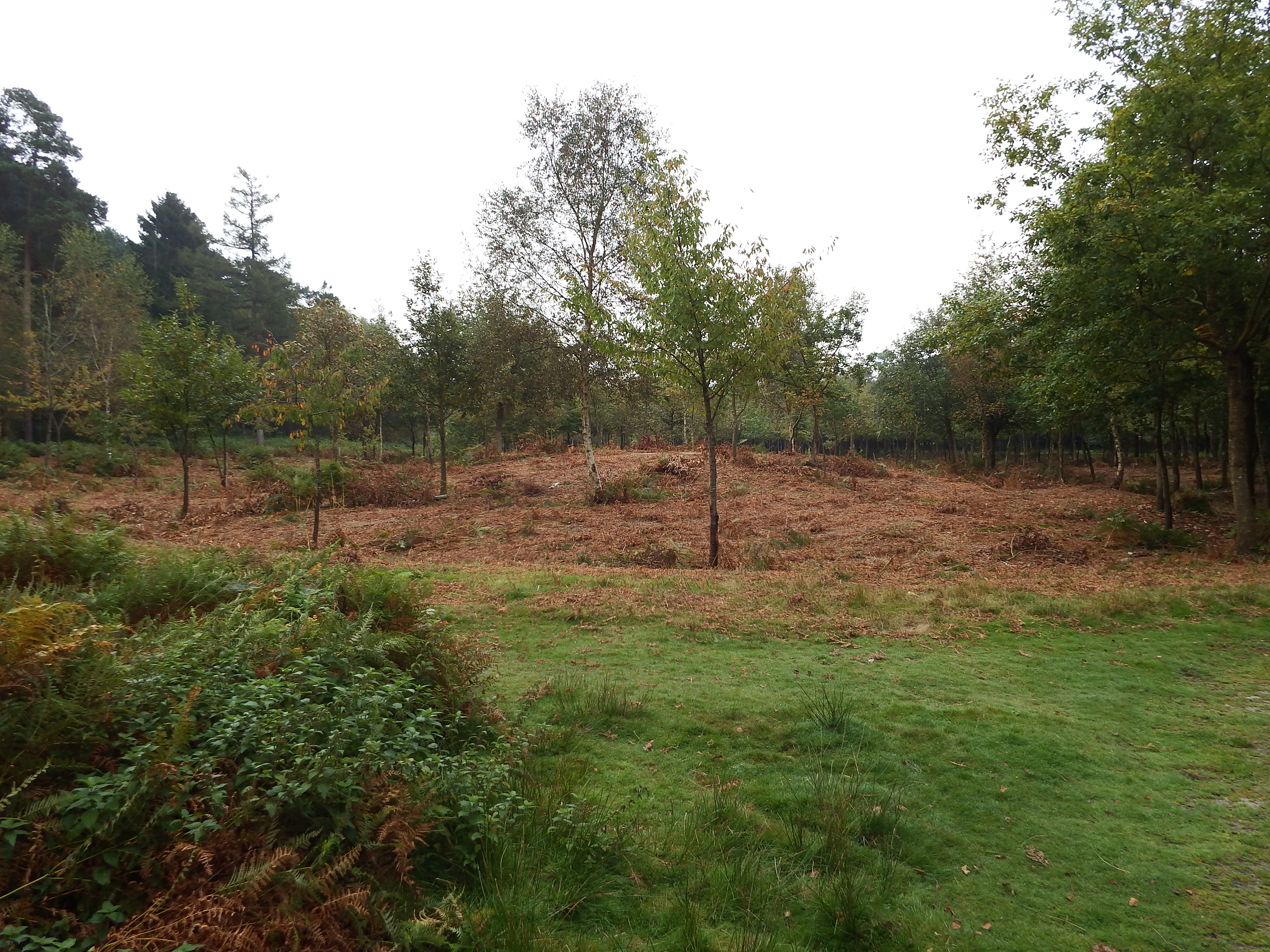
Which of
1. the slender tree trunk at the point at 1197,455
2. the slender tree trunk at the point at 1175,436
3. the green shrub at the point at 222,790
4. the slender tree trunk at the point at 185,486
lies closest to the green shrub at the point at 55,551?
the green shrub at the point at 222,790

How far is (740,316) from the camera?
486 inches

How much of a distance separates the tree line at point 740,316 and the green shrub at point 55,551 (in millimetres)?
8970

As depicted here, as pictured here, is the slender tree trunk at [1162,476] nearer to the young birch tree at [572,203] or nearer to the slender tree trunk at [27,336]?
the young birch tree at [572,203]

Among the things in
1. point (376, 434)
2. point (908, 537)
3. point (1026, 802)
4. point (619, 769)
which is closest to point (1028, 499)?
point (908, 537)

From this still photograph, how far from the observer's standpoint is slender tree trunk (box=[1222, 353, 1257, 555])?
41.4ft

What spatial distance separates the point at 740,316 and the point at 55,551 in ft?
35.7

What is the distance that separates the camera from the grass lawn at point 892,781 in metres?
3.10

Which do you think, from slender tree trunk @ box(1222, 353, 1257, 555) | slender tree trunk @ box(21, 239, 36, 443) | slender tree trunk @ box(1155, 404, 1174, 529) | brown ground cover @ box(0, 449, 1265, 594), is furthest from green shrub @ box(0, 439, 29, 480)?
slender tree trunk @ box(1155, 404, 1174, 529)

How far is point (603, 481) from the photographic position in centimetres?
2288

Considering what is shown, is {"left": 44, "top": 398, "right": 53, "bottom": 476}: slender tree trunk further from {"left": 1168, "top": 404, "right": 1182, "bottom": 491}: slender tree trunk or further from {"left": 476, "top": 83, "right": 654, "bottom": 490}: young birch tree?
{"left": 1168, "top": 404, "right": 1182, "bottom": 491}: slender tree trunk

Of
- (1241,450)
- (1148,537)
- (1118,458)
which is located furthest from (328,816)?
(1118,458)

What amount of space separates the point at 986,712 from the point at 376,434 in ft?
162

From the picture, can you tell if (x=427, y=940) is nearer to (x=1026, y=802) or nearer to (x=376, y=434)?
(x=1026, y=802)

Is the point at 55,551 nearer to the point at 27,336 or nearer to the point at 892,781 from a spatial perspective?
the point at 892,781
